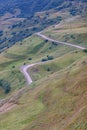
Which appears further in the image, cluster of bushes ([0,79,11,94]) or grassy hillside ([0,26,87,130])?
cluster of bushes ([0,79,11,94])

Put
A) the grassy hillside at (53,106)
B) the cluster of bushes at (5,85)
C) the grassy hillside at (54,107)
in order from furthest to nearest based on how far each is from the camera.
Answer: the cluster of bushes at (5,85) < the grassy hillside at (53,106) < the grassy hillside at (54,107)

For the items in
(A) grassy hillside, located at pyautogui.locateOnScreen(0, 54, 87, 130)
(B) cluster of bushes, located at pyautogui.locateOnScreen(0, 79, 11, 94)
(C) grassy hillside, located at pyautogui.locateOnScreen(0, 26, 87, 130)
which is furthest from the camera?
(B) cluster of bushes, located at pyautogui.locateOnScreen(0, 79, 11, 94)

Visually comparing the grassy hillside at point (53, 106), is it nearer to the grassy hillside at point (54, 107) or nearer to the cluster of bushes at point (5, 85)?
the grassy hillside at point (54, 107)

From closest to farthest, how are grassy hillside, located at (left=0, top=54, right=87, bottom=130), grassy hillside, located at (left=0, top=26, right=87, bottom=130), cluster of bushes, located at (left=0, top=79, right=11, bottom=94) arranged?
grassy hillside, located at (left=0, top=54, right=87, bottom=130)
grassy hillside, located at (left=0, top=26, right=87, bottom=130)
cluster of bushes, located at (left=0, top=79, right=11, bottom=94)

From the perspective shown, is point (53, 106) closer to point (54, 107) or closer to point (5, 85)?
point (54, 107)

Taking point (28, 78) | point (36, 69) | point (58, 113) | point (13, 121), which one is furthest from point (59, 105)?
point (36, 69)

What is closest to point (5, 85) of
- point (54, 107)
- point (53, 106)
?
point (53, 106)

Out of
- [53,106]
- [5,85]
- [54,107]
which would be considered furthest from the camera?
[5,85]

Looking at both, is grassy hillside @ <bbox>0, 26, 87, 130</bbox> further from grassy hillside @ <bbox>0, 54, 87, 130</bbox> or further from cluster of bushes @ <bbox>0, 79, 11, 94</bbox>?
cluster of bushes @ <bbox>0, 79, 11, 94</bbox>

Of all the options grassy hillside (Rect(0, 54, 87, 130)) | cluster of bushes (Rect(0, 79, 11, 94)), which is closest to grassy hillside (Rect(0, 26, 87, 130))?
grassy hillside (Rect(0, 54, 87, 130))

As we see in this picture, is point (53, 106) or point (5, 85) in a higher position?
point (5, 85)

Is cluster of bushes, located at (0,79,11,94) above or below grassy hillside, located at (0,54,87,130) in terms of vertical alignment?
above

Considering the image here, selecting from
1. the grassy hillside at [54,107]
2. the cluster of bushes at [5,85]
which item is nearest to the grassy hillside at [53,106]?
the grassy hillside at [54,107]

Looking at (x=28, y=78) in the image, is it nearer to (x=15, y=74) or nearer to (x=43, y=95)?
(x=15, y=74)
